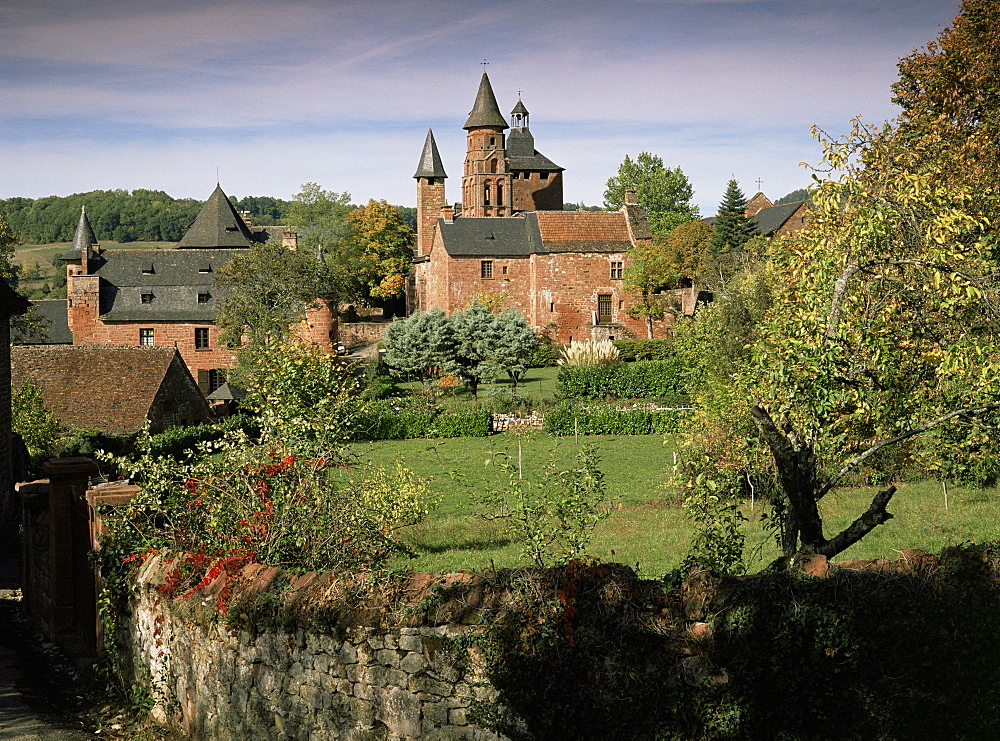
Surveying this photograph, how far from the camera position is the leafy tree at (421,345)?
40344 mm

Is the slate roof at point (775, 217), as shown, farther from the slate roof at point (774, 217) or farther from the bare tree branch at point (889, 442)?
the bare tree branch at point (889, 442)

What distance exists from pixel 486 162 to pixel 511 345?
37057mm

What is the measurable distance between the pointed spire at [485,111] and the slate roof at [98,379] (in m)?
49.6

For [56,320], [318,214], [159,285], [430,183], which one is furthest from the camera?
[318,214]

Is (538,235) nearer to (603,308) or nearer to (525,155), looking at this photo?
(603,308)

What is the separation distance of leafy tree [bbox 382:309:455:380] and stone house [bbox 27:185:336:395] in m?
12.4

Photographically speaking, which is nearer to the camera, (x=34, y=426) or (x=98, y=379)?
(x=34, y=426)

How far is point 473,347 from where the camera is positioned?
40.7 meters

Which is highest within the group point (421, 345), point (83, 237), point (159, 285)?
Answer: point (83, 237)

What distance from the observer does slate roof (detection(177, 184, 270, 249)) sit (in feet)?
226

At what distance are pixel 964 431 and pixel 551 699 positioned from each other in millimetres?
5703

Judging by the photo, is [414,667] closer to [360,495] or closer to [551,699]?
[551,699]

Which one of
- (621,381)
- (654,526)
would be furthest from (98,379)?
(621,381)

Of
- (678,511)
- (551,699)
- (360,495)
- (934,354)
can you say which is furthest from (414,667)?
(678,511)
